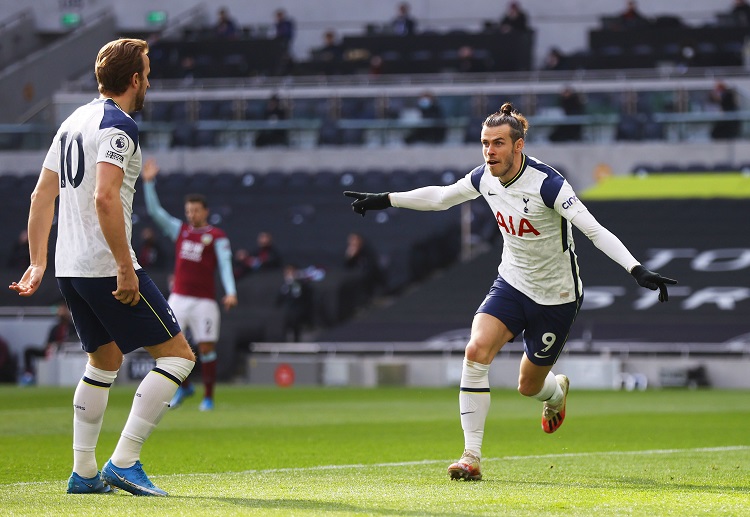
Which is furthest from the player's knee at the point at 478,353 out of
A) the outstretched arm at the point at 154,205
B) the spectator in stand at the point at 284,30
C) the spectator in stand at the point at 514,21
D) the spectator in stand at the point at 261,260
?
the spectator in stand at the point at 284,30

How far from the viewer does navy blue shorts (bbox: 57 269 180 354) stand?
6699 millimetres

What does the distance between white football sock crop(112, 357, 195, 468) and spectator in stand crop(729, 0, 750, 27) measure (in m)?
28.2

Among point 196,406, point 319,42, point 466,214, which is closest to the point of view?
point 196,406

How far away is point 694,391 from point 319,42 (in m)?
20.8

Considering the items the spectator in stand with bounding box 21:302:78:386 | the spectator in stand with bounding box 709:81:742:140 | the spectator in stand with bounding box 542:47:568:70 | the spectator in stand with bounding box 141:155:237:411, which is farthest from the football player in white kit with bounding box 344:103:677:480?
the spectator in stand with bounding box 542:47:568:70

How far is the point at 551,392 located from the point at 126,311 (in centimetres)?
365

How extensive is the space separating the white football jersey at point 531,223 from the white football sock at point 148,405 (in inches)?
90.6

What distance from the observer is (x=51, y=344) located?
923 inches

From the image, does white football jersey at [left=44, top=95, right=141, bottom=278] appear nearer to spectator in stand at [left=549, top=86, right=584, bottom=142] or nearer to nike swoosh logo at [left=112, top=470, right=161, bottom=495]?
nike swoosh logo at [left=112, top=470, right=161, bottom=495]

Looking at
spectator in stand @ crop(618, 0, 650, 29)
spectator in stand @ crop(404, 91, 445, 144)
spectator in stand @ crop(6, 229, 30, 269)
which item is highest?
Result: spectator in stand @ crop(618, 0, 650, 29)

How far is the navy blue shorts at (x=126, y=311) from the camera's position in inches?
264

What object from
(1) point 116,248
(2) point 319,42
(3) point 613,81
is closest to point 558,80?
(3) point 613,81

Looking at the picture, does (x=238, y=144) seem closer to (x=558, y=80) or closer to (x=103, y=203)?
(x=558, y=80)

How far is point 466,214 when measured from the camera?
2730cm
